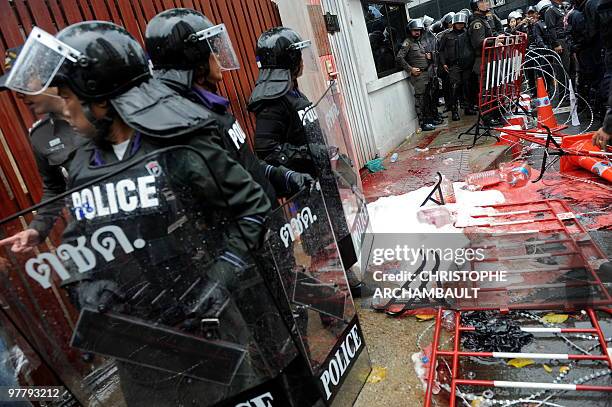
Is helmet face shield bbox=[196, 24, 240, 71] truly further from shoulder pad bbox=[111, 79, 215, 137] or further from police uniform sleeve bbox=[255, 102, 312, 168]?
shoulder pad bbox=[111, 79, 215, 137]

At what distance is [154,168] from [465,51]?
28.5 ft

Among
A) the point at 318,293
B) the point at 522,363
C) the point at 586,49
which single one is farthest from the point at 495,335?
the point at 586,49

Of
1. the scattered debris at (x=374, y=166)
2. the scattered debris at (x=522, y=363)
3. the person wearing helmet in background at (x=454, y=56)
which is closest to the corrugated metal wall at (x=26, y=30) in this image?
the scattered debris at (x=522, y=363)

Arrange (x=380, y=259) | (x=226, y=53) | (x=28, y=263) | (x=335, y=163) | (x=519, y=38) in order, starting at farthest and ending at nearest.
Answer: (x=519, y=38)
(x=380, y=259)
(x=335, y=163)
(x=226, y=53)
(x=28, y=263)

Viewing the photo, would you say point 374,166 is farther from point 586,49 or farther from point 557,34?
point 557,34

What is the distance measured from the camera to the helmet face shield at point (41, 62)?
1.32m

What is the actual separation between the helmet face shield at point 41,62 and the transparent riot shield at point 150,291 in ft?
Result: 1.49

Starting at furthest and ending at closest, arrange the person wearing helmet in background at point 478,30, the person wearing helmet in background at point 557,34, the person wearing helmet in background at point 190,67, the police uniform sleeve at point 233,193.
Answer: the person wearing helmet in background at point 557,34, the person wearing helmet in background at point 478,30, the person wearing helmet in background at point 190,67, the police uniform sleeve at point 233,193

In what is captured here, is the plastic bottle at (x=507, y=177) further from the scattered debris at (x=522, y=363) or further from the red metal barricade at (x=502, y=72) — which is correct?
the scattered debris at (x=522, y=363)

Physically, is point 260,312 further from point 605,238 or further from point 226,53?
point 605,238

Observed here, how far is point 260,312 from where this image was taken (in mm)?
1379

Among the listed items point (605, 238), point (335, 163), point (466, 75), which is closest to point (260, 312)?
point (335, 163)

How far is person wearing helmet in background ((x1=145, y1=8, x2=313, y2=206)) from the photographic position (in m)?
2.02

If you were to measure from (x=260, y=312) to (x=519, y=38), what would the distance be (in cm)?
775
